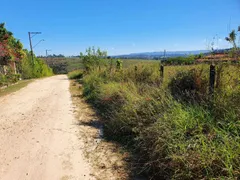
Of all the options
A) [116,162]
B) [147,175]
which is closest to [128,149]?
[116,162]

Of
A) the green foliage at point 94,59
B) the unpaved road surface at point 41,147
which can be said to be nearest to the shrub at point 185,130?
the unpaved road surface at point 41,147

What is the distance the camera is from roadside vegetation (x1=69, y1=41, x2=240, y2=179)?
2.47 m

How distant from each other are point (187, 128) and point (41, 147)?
3.07 m

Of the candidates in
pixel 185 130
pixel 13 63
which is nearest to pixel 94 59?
pixel 13 63

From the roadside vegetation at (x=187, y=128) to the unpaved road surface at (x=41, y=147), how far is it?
1.02m

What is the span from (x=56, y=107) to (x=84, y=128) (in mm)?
2920

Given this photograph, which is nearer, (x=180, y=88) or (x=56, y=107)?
(x=180, y=88)

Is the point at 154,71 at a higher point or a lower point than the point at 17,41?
lower

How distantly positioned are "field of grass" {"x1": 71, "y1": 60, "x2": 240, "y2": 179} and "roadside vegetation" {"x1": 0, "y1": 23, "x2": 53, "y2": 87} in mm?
12955

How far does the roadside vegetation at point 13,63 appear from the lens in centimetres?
1461

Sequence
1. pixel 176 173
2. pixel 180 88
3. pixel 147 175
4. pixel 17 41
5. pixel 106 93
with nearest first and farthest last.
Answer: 1. pixel 176 173
2. pixel 147 175
3. pixel 180 88
4. pixel 106 93
5. pixel 17 41

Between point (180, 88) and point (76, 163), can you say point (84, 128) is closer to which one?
point (76, 163)

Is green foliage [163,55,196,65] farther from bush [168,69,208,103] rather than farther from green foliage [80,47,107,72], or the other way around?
green foliage [80,47,107,72]

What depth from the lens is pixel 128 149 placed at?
153 inches
